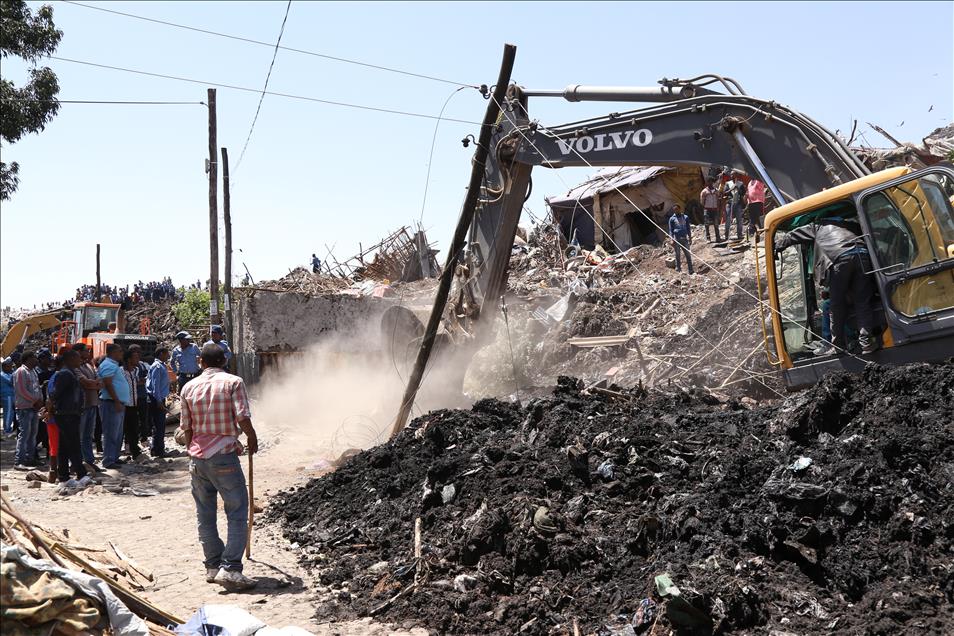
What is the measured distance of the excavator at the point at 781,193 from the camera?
23.9ft

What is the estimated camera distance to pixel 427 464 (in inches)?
344

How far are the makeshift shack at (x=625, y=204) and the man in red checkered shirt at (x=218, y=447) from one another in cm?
1821

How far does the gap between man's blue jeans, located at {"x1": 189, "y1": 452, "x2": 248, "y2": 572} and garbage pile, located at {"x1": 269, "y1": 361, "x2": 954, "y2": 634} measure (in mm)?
756

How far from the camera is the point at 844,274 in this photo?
7602 mm

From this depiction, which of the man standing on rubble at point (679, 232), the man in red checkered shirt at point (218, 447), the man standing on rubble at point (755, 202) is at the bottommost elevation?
the man in red checkered shirt at point (218, 447)

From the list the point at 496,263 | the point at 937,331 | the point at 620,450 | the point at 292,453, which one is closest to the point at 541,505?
the point at 620,450

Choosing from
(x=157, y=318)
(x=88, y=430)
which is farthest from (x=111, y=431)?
(x=157, y=318)

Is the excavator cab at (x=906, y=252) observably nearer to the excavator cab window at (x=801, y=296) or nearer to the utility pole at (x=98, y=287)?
the excavator cab window at (x=801, y=296)

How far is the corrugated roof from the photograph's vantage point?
82.1ft

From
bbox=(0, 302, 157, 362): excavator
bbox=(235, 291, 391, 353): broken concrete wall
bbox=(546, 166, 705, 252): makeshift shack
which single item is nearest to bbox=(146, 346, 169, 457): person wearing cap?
bbox=(235, 291, 391, 353): broken concrete wall

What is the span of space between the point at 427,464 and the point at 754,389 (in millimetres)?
5670

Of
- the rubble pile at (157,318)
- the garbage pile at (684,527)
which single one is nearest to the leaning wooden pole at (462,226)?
the garbage pile at (684,527)

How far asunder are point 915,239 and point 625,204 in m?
18.4

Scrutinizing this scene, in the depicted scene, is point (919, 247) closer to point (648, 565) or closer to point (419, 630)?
point (648, 565)
